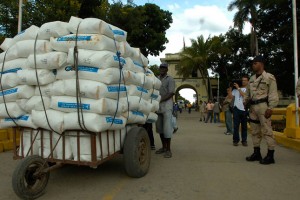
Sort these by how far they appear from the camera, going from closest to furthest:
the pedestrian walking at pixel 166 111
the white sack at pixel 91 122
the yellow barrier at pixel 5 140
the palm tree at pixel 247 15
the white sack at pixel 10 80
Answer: the white sack at pixel 91 122, the white sack at pixel 10 80, the pedestrian walking at pixel 166 111, the yellow barrier at pixel 5 140, the palm tree at pixel 247 15

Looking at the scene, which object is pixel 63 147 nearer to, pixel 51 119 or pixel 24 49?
pixel 51 119

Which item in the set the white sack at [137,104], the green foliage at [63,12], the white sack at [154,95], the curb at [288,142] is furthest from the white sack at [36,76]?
the green foliage at [63,12]

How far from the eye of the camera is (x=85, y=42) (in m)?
4.39

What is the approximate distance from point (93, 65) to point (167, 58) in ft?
145

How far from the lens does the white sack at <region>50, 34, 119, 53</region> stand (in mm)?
4371

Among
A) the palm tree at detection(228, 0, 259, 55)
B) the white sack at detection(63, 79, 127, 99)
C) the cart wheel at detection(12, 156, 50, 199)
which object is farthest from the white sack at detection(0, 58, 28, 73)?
the palm tree at detection(228, 0, 259, 55)

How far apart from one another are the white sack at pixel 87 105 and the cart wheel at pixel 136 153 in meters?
0.67

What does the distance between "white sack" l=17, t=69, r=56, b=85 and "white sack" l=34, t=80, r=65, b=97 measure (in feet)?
0.25

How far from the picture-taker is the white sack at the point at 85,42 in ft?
14.3

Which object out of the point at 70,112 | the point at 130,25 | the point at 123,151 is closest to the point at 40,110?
the point at 70,112

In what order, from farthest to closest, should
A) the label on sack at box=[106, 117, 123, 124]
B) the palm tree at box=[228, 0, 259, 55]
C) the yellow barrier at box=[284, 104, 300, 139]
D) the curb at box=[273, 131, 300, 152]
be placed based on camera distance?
the palm tree at box=[228, 0, 259, 55], the yellow barrier at box=[284, 104, 300, 139], the curb at box=[273, 131, 300, 152], the label on sack at box=[106, 117, 123, 124]

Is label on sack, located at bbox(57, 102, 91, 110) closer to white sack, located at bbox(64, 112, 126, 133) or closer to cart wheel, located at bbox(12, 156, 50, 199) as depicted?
white sack, located at bbox(64, 112, 126, 133)

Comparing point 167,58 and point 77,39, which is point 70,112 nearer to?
point 77,39

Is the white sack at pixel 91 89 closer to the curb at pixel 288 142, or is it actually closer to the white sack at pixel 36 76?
the white sack at pixel 36 76
